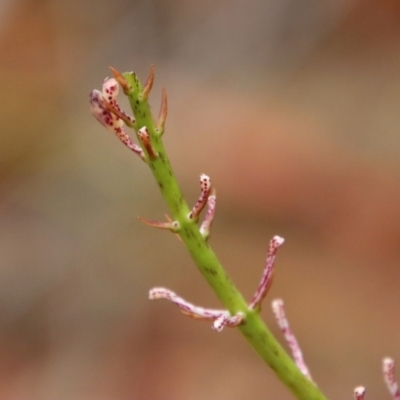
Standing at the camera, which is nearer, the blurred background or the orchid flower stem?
the orchid flower stem

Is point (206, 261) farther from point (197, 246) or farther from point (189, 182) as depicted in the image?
point (189, 182)

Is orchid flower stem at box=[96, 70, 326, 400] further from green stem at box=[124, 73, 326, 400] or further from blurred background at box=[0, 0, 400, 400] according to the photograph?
blurred background at box=[0, 0, 400, 400]

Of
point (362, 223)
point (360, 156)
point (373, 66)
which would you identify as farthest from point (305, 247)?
point (373, 66)

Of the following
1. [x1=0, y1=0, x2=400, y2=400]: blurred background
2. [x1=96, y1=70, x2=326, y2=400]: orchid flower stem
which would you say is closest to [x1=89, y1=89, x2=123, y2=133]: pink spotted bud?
[x1=96, y1=70, x2=326, y2=400]: orchid flower stem

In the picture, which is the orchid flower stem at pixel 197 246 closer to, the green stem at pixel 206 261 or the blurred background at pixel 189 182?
the green stem at pixel 206 261

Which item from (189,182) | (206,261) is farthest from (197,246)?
(189,182)
